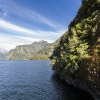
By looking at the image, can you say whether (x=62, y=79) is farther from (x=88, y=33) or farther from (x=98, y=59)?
(x=98, y=59)

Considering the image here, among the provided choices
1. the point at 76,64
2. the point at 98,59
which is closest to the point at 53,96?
the point at 76,64

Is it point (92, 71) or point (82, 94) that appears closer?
point (92, 71)

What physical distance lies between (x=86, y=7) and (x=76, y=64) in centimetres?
4622

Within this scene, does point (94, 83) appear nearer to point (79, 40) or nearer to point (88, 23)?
point (79, 40)

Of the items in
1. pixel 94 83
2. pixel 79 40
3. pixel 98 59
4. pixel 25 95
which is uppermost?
pixel 79 40

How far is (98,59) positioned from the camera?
4059cm

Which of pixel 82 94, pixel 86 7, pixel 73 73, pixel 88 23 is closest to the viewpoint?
pixel 82 94

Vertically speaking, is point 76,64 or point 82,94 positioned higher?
point 76,64

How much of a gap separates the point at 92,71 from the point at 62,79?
140ft

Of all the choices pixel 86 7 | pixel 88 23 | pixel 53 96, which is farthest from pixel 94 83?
pixel 86 7

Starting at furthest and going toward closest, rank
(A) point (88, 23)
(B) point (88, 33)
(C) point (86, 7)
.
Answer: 1. (C) point (86, 7)
2. (A) point (88, 23)
3. (B) point (88, 33)

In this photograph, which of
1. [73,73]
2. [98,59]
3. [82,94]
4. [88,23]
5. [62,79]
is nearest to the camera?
[98,59]

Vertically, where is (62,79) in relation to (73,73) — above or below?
below

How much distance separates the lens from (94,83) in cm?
4088
